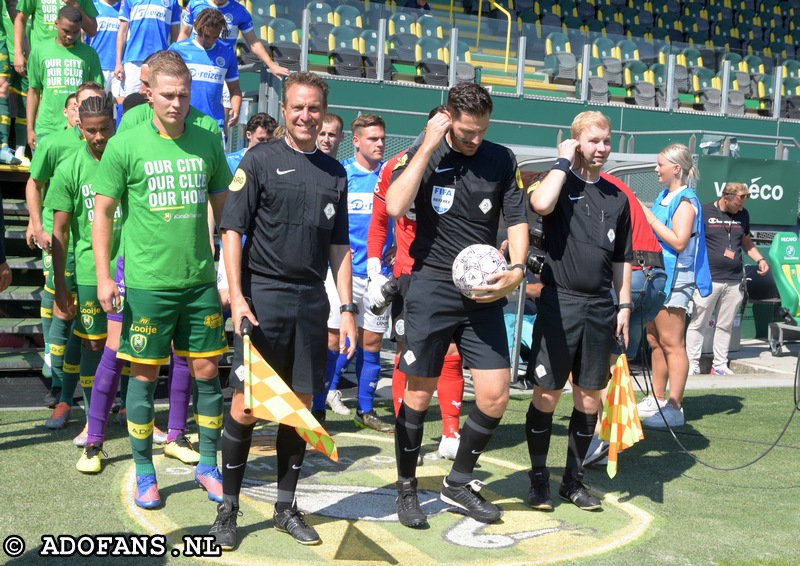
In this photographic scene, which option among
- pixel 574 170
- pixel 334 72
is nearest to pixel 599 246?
pixel 574 170

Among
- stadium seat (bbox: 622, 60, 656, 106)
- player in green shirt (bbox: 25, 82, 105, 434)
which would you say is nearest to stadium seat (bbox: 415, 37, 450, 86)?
stadium seat (bbox: 622, 60, 656, 106)

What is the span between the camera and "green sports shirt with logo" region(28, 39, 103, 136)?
8352 mm

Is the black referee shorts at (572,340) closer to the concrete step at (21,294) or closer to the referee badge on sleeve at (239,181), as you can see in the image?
the referee badge on sleeve at (239,181)

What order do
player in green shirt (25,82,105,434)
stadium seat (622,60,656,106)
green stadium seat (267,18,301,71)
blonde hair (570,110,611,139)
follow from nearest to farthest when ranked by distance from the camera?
Answer: blonde hair (570,110,611,139)
player in green shirt (25,82,105,434)
green stadium seat (267,18,301,71)
stadium seat (622,60,656,106)

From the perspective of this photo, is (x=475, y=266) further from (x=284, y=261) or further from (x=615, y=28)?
(x=615, y=28)

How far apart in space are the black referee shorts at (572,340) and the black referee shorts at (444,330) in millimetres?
415

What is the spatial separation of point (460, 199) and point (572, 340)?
39.3 inches

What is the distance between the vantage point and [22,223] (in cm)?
934

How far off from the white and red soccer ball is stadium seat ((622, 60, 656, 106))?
15.0 m

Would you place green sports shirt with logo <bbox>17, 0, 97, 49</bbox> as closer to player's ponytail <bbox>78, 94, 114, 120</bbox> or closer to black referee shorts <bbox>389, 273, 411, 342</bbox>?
player's ponytail <bbox>78, 94, 114, 120</bbox>

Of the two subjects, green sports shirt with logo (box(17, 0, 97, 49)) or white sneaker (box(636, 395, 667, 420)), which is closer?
white sneaker (box(636, 395, 667, 420))

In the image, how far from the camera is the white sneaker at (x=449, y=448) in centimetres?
589

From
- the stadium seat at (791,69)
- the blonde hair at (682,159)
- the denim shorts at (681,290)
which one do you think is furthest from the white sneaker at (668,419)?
the stadium seat at (791,69)

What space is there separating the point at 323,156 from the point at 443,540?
1871mm
